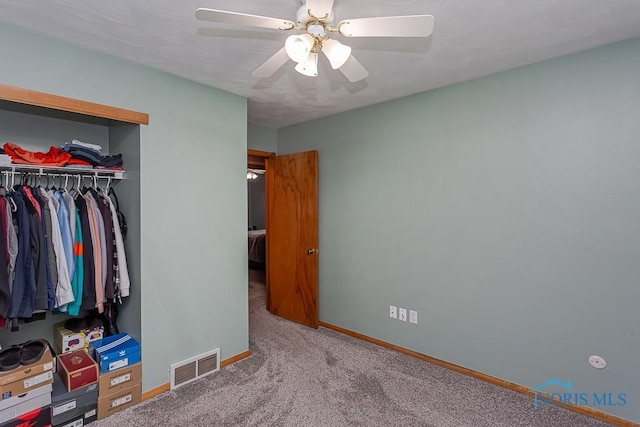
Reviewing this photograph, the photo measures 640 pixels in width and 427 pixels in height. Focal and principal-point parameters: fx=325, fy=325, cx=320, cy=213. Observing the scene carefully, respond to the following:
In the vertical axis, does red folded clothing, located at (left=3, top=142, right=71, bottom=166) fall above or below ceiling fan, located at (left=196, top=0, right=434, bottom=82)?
below

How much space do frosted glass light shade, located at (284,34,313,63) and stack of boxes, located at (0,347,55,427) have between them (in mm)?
2368

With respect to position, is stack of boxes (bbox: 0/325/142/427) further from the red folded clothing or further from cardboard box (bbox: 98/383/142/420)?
the red folded clothing

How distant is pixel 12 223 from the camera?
77.1 inches

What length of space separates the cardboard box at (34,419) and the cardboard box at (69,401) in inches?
1.0

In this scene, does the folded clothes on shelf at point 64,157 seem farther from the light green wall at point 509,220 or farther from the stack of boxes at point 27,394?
the light green wall at point 509,220

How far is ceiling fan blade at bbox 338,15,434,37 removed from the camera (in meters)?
1.33

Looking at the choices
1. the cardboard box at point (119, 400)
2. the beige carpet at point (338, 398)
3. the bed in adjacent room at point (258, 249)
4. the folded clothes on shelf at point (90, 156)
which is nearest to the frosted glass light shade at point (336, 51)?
the folded clothes on shelf at point (90, 156)

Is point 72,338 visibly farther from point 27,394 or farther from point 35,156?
point 35,156

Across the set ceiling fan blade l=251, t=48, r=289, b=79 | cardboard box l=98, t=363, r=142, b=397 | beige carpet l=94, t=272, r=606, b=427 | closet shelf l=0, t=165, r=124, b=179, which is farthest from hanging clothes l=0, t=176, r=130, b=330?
ceiling fan blade l=251, t=48, r=289, b=79

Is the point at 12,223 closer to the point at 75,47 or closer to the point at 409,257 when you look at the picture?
the point at 75,47

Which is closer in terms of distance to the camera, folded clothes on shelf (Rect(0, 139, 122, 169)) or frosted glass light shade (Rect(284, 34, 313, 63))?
frosted glass light shade (Rect(284, 34, 313, 63))

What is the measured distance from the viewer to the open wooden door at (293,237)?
3.74 metres

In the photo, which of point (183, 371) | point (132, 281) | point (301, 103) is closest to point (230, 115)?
point (301, 103)

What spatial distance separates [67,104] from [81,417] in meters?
2.02
